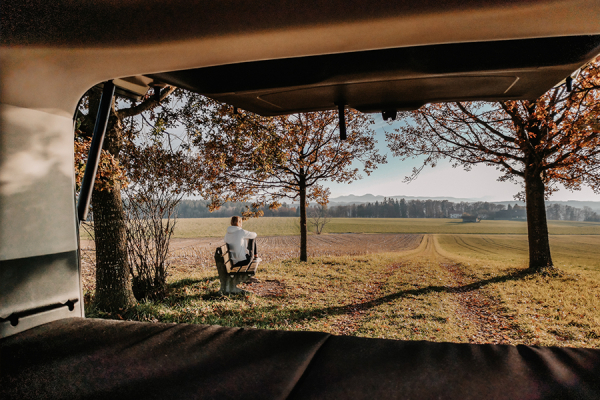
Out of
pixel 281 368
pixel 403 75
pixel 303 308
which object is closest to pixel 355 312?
pixel 303 308

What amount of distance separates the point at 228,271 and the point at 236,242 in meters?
0.56

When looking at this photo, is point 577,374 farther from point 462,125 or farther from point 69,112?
point 462,125

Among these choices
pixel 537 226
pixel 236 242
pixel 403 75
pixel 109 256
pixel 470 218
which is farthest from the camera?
pixel 470 218

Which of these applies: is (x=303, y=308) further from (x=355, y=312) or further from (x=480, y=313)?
(x=480, y=313)

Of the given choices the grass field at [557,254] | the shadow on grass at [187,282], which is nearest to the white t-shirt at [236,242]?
the shadow on grass at [187,282]

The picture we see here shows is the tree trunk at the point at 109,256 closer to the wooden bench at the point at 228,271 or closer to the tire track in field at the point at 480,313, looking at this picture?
the wooden bench at the point at 228,271

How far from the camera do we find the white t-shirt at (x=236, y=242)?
5.53 meters

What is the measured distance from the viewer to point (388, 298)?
6219 millimetres

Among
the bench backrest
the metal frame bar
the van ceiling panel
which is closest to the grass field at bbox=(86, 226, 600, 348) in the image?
the bench backrest

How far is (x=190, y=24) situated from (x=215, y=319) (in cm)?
444

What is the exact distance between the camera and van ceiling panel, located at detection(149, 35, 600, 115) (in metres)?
1.20

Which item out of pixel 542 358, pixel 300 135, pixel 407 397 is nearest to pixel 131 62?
pixel 407 397

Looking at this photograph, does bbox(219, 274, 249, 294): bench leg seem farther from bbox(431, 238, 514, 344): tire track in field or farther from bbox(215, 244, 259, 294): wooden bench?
bbox(431, 238, 514, 344): tire track in field

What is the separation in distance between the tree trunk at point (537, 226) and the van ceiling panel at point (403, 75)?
24.9ft
